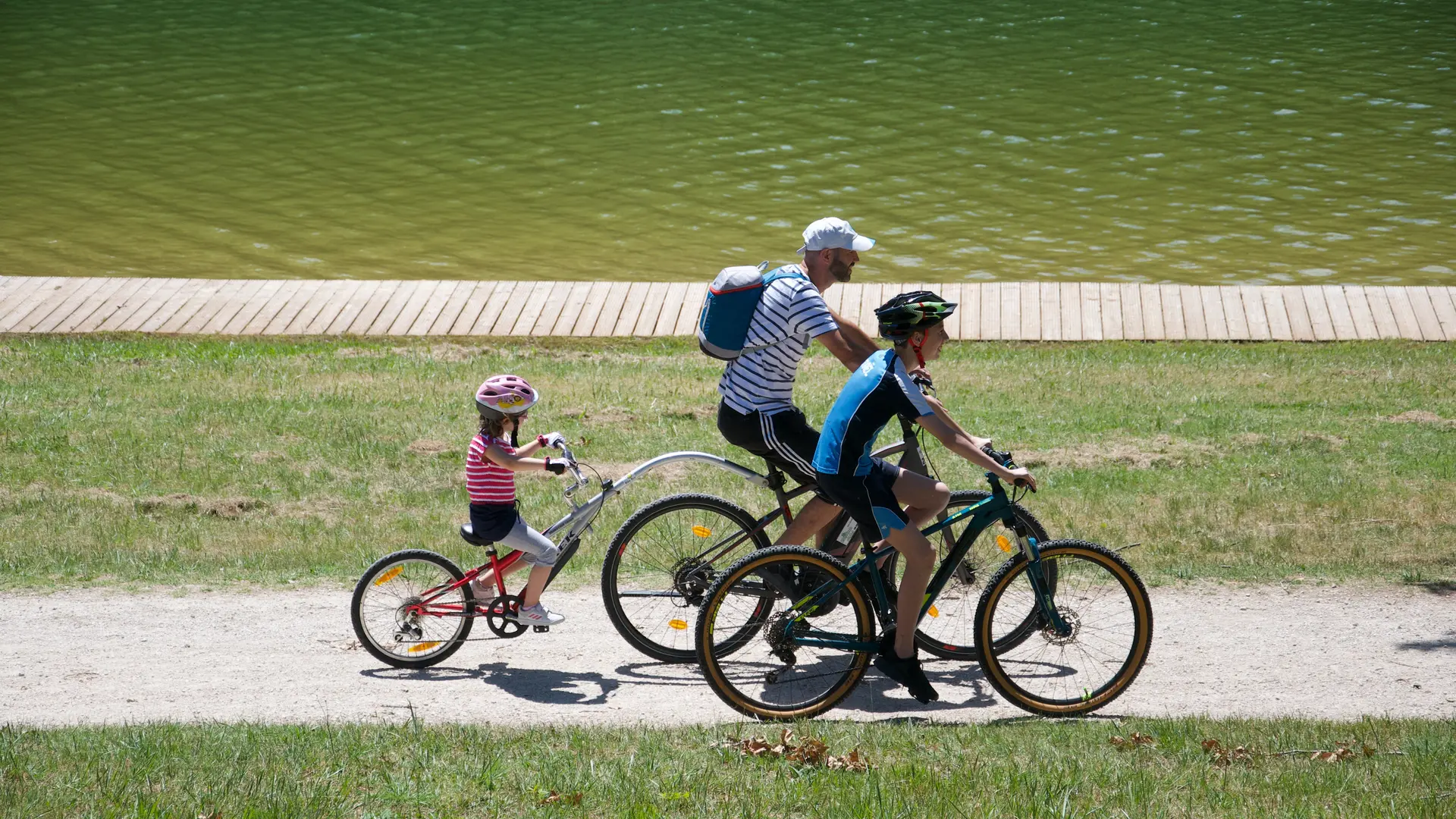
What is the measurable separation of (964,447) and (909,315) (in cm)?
60

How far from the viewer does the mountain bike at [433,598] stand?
264 inches

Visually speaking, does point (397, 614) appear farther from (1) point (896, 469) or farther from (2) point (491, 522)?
(1) point (896, 469)

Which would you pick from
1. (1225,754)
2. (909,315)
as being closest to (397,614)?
(909,315)

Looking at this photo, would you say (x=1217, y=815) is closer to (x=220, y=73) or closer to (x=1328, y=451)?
(x=1328, y=451)

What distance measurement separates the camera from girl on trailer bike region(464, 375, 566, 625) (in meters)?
6.49

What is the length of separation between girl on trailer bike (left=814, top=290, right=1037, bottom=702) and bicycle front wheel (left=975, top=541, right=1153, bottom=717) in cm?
31

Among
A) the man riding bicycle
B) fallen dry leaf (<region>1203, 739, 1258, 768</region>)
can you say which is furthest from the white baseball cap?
fallen dry leaf (<region>1203, 739, 1258, 768</region>)

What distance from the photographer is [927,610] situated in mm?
6348

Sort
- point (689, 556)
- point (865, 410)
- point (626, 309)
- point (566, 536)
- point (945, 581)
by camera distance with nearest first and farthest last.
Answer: point (865, 410) < point (945, 581) < point (566, 536) < point (689, 556) < point (626, 309)

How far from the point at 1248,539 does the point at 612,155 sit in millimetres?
18055

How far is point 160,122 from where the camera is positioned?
27.6 meters

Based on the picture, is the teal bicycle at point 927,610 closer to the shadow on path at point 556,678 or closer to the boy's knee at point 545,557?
the shadow on path at point 556,678

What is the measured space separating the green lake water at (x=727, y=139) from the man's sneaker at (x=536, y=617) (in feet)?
38.0

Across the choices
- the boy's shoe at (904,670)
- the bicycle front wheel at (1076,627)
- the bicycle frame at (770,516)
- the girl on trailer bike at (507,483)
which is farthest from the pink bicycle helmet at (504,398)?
the bicycle front wheel at (1076,627)
